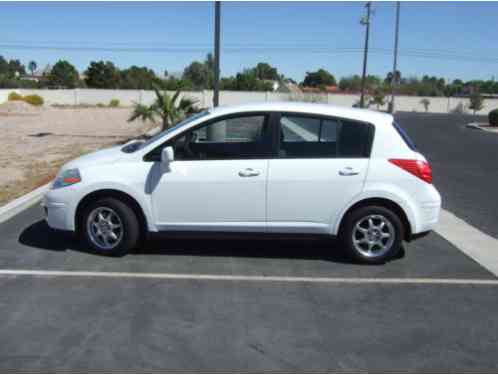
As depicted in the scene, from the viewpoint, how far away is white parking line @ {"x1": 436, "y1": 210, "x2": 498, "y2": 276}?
6.71 meters

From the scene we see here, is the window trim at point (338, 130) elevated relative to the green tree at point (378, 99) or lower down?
elevated

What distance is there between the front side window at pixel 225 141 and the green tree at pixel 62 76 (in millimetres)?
93319

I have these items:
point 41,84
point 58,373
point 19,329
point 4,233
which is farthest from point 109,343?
point 41,84

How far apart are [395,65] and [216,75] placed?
46118mm

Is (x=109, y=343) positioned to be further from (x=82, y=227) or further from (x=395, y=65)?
(x=395, y=65)

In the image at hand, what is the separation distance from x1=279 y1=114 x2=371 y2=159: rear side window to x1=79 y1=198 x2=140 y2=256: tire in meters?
1.85

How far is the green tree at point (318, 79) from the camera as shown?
4788 inches

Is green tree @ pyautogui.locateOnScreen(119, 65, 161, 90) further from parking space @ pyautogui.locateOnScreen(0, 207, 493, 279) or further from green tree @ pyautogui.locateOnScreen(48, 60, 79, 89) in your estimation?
parking space @ pyautogui.locateOnScreen(0, 207, 493, 279)

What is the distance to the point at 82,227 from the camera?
6551mm

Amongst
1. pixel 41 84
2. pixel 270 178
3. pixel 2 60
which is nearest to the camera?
pixel 270 178

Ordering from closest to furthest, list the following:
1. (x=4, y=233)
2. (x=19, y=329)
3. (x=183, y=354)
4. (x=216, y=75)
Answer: (x=183, y=354) → (x=19, y=329) → (x=4, y=233) → (x=216, y=75)

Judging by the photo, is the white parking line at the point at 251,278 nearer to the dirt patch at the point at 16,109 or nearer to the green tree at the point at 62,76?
the dirt patch at the point at 16,109

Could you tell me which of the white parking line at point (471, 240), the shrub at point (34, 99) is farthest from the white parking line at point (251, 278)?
the shrub at point (34, 99)

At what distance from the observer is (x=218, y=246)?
7.05m
